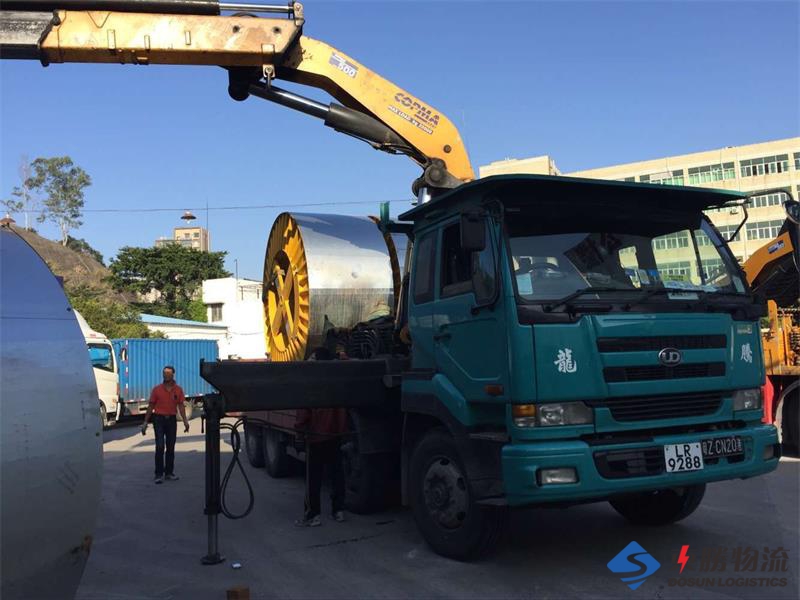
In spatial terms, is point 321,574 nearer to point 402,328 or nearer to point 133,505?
point 402,328

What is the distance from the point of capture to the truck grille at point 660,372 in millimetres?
4457

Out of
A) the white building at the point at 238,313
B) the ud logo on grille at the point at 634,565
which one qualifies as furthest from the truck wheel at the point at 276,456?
the white building at the point at 238,313

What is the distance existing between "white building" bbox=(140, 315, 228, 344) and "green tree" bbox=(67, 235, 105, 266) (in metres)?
54.4

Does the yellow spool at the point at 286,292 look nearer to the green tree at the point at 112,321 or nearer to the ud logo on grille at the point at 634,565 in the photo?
the ud logo on grille at the point at 634,565

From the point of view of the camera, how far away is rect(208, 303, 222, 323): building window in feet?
142

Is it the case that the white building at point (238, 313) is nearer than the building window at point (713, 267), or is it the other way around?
the building window at point (713, 267)

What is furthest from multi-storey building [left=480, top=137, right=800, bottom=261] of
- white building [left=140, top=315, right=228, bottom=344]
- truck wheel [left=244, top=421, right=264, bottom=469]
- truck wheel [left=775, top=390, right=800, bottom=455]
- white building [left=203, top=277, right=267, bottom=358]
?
truck wheel [left=244, top=421, right=264, bottom=469]

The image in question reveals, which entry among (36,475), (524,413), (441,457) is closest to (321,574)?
(441,457)

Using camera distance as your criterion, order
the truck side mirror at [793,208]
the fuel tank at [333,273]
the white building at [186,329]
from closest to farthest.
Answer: the truck side mirror at [793,208]
the fuel tank at [333,273]
the white building at [186,329]

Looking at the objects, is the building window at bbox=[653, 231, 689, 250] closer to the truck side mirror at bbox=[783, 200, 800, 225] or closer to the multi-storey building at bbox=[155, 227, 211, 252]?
the truck side mirror at bbox=[783, 200, 800, 225]

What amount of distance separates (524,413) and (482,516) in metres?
1.02

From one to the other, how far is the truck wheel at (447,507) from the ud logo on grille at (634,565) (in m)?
0.96

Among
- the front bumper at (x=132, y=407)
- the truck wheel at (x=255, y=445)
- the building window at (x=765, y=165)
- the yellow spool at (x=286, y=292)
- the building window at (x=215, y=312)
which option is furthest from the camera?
the building window at (x=765, y=165)

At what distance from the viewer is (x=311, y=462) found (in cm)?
688
